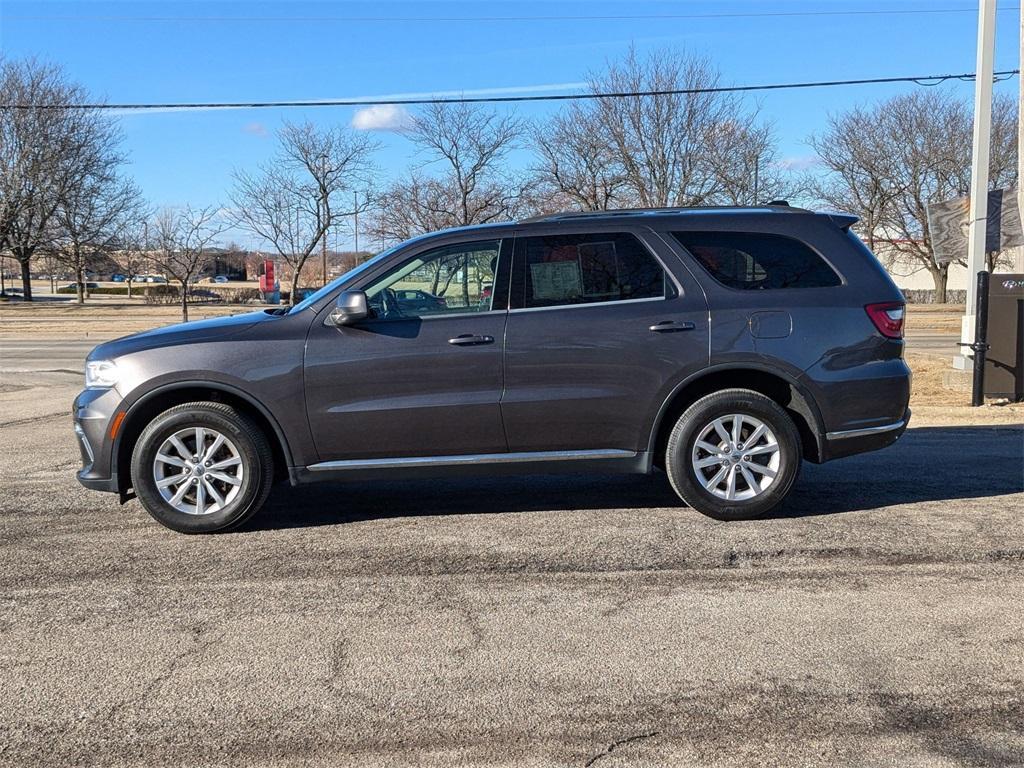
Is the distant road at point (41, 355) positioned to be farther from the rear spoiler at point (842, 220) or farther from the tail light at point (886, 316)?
the tail light at point (886, 316)

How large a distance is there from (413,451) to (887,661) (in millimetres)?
2960

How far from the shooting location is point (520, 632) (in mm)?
4105

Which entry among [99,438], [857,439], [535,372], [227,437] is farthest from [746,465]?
[99,438]

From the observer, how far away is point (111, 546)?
545 cm

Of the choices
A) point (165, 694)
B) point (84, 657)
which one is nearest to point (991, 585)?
point (165, 694)

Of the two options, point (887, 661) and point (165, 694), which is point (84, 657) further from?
point (887, 661)

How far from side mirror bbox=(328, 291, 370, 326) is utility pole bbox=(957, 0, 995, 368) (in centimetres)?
971

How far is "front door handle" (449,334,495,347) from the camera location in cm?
570

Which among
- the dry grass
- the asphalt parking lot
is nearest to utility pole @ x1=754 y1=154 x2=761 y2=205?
the dry grass

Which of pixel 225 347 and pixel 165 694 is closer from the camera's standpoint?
pixel 165 694

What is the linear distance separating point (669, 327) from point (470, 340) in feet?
3.98

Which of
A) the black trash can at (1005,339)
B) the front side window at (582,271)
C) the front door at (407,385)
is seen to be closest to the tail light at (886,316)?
the front side window at (582,271)

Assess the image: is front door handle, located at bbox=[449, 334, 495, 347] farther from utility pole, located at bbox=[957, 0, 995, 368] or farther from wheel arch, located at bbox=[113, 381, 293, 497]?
utility pole, located at bbox=[957, 0, 995, 368]

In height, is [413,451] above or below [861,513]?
above
